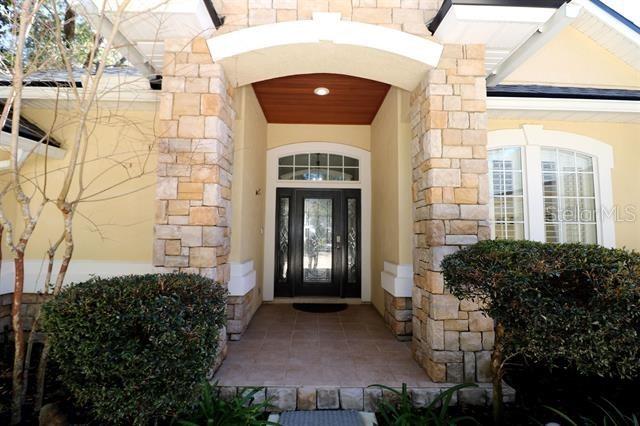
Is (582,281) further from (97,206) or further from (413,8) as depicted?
(97,206)

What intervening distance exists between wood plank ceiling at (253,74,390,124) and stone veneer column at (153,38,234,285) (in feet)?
5.21

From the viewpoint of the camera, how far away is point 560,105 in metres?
4.50

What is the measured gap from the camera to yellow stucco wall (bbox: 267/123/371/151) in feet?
20.5

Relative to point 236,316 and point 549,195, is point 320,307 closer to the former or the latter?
point 236,316

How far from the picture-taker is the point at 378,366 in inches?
126

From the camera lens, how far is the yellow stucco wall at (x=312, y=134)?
6.25m

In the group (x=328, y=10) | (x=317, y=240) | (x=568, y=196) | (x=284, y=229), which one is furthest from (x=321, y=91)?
(x=568, y=196)

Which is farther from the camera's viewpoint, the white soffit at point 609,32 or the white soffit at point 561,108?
the white soffit at point 609,32

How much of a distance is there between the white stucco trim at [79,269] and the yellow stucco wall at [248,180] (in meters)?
1.34

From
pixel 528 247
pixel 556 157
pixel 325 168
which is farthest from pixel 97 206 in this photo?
pixel 556 157

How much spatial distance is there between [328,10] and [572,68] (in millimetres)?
4465

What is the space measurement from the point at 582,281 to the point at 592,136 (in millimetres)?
4217

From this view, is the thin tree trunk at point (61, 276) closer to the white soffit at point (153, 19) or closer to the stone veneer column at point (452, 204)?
the white soffit at point (153, 19)

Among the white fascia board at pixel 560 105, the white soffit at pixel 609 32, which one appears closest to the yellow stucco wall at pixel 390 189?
the white fascia board at pixel 560 105
